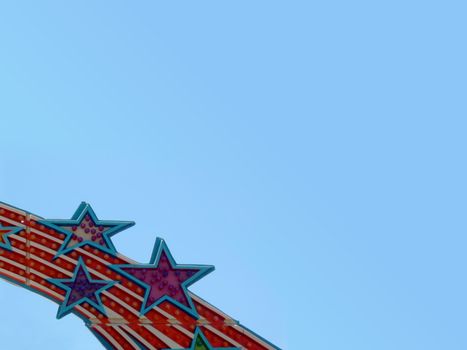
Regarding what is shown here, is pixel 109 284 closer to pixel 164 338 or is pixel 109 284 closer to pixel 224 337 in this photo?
pixel 164 338

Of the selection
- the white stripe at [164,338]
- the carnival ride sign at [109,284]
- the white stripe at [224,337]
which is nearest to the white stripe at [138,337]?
the carnival ride sign at [109,284]

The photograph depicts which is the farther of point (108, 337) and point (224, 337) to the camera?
point (224, 337)

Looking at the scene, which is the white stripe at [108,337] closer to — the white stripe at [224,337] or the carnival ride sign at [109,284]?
the carnival ride sign at [109,284]

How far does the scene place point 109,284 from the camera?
13.1m

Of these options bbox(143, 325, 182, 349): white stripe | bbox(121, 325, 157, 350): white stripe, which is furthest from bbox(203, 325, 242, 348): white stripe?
bbox(121, 325, 157, 350): white stripe

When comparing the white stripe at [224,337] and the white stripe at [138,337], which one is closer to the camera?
the white stripe at [138,337]

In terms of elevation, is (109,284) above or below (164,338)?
above

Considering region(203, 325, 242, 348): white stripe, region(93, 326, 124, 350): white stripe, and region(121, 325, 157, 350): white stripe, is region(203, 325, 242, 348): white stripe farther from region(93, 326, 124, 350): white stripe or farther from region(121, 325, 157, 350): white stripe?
region(93, 326, 124, 350): white stripe

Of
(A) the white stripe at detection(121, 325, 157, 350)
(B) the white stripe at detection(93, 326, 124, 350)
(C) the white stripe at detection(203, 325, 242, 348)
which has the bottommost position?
(B) the white stripe at detection(93, 326, 124, 350)

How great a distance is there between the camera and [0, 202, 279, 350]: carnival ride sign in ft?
42.8

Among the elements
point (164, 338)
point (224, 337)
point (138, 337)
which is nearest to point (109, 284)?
Result: point (138, 337)

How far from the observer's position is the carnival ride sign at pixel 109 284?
1305 cm

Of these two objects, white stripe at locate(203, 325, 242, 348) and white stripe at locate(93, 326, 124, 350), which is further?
white stripe at locate(203, 325, 242, 348)

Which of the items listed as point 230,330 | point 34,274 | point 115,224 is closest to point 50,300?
point 34,274
